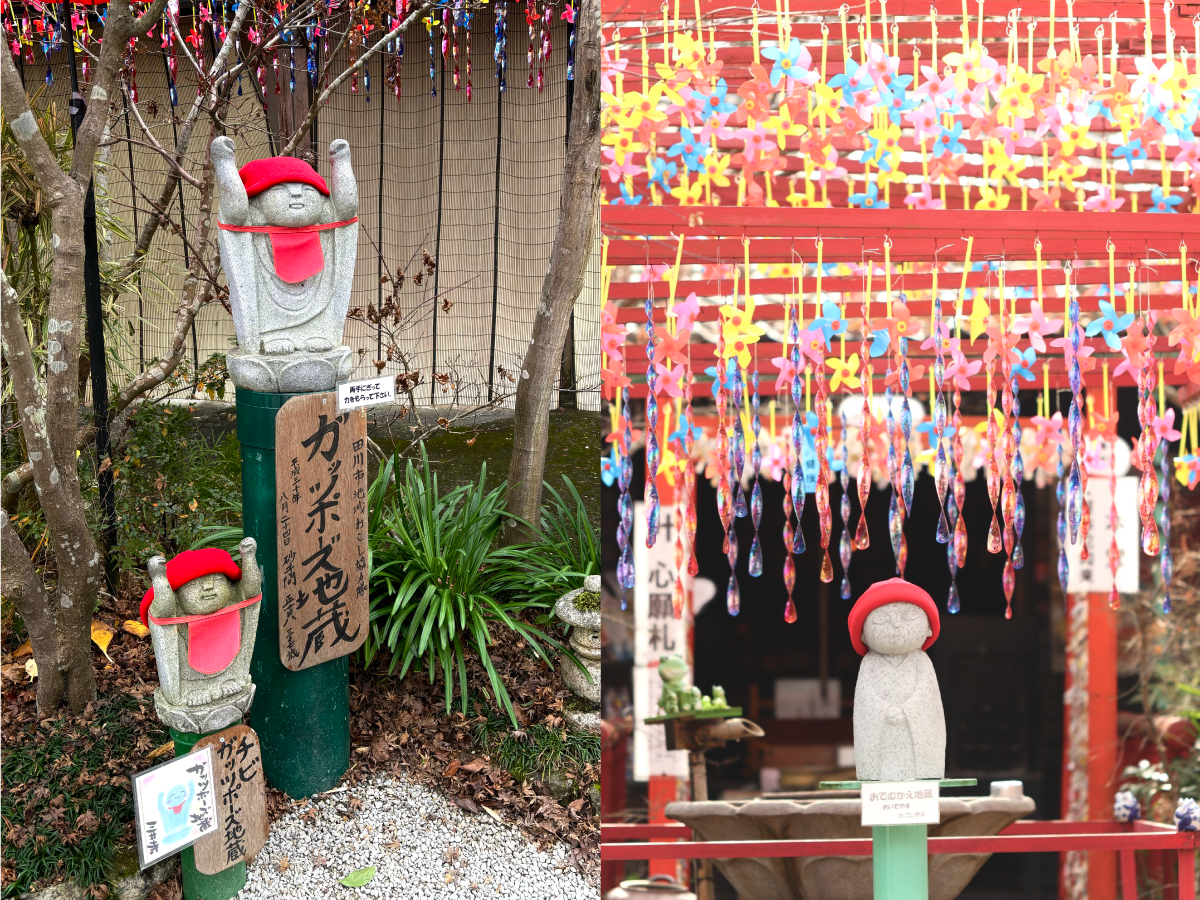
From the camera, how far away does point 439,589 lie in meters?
3.30

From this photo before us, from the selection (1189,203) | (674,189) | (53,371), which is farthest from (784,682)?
(53,371)

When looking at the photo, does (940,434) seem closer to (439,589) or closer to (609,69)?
(609,69)

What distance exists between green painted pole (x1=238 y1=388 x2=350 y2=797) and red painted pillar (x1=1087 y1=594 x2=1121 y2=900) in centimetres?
205

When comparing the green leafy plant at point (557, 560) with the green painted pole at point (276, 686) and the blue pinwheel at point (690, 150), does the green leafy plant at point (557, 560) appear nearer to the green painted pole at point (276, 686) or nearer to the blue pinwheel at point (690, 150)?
the green painted pole at point (276, 686)

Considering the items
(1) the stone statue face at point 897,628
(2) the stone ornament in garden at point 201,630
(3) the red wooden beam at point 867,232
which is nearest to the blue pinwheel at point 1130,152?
(3) the red wooden beam at point 867,232

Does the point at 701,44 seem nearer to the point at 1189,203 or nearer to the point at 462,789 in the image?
the point at 1189,203

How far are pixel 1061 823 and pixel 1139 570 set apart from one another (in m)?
0.71

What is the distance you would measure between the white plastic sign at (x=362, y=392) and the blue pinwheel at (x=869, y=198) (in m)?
1.25

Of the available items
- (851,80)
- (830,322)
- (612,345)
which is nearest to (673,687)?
(612,345)

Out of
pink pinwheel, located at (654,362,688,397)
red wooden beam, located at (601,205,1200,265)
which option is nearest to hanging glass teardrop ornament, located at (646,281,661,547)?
pink pinwheel, located at (654,362,688,397)

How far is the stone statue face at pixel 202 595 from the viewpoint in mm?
2459

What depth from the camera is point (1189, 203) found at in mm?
2576

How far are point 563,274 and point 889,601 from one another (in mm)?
1780

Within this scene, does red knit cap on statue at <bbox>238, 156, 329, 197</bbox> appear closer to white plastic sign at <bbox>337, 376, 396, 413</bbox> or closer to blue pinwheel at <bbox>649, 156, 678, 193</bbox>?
white plastic sign at <bbox>337, 376, 396, 413</bbox>
